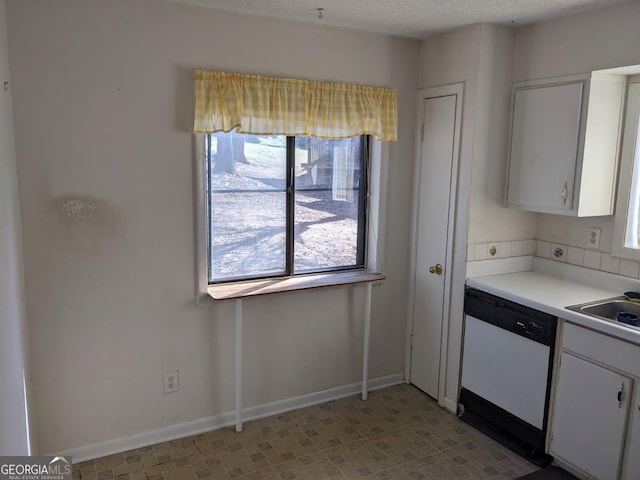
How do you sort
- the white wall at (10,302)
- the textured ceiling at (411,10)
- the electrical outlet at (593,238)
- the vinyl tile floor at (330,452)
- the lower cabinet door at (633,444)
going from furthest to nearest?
the electrical outlet at (593,238)
the vinyl tile floor at (330,452)
the textured ceiling at (411,10)
the lower cabinet door at (633,444)
the white wall at (10,302)

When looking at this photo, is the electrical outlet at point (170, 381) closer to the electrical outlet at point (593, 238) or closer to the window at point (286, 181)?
the window at point (286, 181)

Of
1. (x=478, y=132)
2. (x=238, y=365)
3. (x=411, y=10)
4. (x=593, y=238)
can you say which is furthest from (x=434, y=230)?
(x=238, y=365)

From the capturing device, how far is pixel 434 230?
10.9 feet

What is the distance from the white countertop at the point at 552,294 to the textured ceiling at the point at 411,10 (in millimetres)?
1481

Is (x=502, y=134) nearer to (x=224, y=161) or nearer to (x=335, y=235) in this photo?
(x=335, y=235)

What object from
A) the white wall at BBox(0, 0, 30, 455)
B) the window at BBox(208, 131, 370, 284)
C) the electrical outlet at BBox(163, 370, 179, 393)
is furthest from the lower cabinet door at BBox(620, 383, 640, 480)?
the white wall at BBox(0, 0, 30, 455)

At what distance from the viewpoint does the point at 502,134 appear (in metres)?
3.09

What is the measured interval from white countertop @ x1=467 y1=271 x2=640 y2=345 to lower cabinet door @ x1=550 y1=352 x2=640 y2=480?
0.21m

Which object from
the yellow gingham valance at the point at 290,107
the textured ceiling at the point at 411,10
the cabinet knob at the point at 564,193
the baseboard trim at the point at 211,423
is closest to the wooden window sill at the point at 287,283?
the baseboard trim at the point at 211,423

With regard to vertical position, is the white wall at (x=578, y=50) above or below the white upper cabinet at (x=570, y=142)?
above

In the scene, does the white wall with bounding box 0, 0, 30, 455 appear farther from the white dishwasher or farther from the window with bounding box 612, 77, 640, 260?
the window with bounding box 612, 77, 640, 260

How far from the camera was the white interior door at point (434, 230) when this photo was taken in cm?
316

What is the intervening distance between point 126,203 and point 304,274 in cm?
118

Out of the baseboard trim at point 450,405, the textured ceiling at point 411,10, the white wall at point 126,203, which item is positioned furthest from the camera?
the baseboard trim at point 450,405
